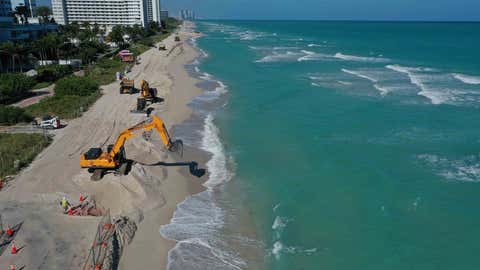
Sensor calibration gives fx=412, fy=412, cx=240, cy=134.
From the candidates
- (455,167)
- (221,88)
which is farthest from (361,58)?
(455,167)

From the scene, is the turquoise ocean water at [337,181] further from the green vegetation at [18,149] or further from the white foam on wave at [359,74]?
the green vegetation at [18,149]

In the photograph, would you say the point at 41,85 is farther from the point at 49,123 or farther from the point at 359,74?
the point at 359,74

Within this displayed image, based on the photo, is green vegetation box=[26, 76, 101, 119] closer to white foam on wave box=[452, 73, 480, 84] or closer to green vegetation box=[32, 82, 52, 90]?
green vegetation box=[32, 82, 52, 90]

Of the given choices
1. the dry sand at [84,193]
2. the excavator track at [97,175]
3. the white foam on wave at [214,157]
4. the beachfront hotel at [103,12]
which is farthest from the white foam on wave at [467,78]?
Result: the beachfront hotel at [103,12]

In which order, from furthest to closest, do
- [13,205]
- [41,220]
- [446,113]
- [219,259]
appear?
[446,113] < [13,205] < [41,220] < [219,259]

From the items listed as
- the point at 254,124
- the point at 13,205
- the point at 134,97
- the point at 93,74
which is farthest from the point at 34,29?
the point at 13,205

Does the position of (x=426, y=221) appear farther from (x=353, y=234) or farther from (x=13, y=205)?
(x=13, y=205)
